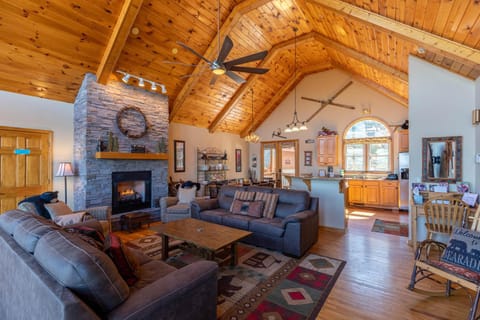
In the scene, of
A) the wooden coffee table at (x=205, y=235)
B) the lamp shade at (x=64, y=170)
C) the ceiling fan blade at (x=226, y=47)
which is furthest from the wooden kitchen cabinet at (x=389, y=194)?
the lamp shade at (x=64, y=170)

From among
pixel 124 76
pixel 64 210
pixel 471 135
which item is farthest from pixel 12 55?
pixel 471 135

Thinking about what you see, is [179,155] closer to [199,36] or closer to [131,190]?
[131,190]

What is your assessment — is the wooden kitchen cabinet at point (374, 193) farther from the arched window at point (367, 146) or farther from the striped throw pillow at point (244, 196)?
the striped throw pillow at point (244, 196)

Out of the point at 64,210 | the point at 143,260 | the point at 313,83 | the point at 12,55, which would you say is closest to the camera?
the point at 143,260

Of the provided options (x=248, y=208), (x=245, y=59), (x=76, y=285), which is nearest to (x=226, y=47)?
(x=245, y=59)

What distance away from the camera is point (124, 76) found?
16.7ft

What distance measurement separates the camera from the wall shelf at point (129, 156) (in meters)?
4.77

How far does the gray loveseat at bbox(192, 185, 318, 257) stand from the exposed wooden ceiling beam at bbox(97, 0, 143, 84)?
3328mm

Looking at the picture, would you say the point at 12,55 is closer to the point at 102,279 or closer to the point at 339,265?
the point at 102,279

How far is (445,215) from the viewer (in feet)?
10.7

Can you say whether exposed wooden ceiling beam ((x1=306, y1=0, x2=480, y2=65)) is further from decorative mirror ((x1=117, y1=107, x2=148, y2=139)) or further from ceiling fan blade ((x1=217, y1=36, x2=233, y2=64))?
decorative mirror ((x1=117, y1=107, x2=148, y2=139))

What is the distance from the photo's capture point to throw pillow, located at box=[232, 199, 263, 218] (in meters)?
4.19

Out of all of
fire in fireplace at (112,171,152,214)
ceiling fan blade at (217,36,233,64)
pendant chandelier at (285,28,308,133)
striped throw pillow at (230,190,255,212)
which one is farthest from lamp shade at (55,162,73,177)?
pendant chandelier at (285,28,308,133)

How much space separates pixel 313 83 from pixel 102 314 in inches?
355
